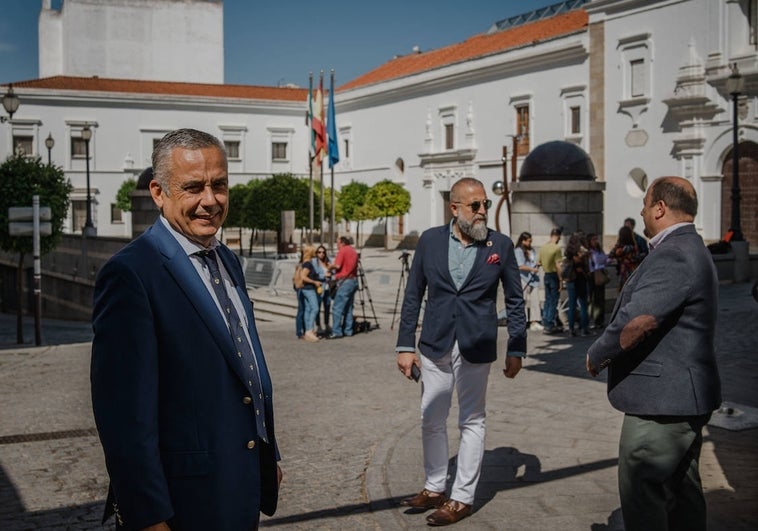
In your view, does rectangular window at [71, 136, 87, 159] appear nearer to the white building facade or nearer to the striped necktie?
the white building facade

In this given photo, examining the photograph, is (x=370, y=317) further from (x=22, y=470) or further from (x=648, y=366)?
(x=648, y=366)

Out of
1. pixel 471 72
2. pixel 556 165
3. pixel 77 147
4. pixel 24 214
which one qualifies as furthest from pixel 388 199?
pixel 24 214

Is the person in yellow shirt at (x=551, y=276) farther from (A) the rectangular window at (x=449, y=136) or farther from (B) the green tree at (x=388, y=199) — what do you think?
(B) the green tree at (x=388, y=199)

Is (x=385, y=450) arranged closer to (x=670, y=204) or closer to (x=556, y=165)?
(x=670, y=204)

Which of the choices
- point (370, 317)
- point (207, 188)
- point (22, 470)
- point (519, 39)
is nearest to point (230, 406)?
point (207, 188)

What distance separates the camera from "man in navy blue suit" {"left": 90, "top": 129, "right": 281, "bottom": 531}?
2691 millimetres

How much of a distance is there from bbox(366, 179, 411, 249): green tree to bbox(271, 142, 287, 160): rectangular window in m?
12.9

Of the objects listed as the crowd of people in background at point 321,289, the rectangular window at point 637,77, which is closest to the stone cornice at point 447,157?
the rectangular window at point 637,77

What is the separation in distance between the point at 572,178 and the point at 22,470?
484 inches

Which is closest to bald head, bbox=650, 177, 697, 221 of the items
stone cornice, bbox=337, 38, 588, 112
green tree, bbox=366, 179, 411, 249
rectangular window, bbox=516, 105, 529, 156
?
stone cornice, bbox=337, 38, 588, 112

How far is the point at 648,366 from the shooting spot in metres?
3.98

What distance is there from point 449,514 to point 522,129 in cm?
3948

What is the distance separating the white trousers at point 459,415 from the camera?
548 cm

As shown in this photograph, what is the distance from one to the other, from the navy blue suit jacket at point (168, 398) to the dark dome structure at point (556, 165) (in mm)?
14721
